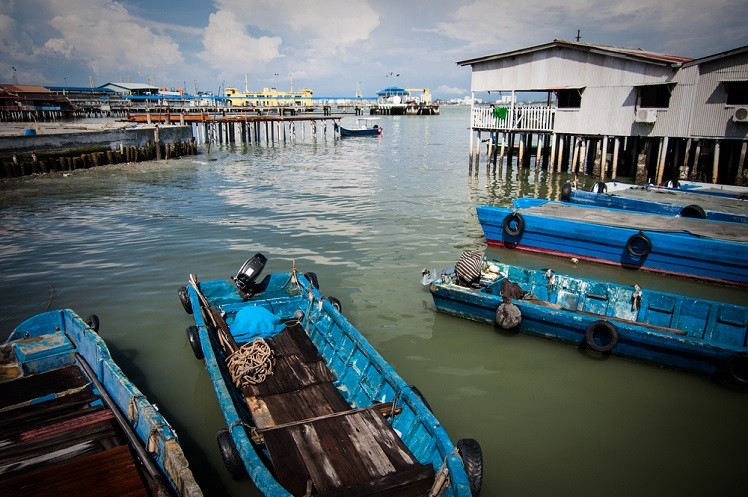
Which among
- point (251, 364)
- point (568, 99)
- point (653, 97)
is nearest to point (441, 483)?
point (251, 364)

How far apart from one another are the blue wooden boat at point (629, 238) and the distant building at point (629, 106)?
9962 mm

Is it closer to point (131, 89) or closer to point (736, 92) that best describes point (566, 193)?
point (736, 92)

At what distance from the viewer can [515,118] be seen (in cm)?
2848

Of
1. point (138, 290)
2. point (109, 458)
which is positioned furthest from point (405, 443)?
point (138, 290)

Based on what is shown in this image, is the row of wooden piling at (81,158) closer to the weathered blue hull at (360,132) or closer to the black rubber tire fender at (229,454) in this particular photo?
the weathered blue hull at (360,132)

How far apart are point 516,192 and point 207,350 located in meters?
20.5

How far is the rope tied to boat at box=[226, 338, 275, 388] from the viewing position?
7.12 meters

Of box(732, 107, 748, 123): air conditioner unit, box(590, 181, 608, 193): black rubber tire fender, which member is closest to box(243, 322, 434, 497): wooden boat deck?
box(590, 181, 608, 193): black rubber tire fender

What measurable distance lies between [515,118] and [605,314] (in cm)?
2120

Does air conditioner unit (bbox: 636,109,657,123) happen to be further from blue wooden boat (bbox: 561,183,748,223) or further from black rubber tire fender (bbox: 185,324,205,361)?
black rubber tire fender (bbox: 185,324,205,361)

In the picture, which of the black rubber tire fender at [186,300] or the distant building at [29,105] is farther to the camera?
the distant building at [29,105]

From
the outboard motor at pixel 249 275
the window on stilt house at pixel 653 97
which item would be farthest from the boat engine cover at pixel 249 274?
the window on stilt house at pixel 653 97

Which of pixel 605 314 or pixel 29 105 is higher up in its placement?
pixel 29 105

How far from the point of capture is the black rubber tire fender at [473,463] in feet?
16.9
